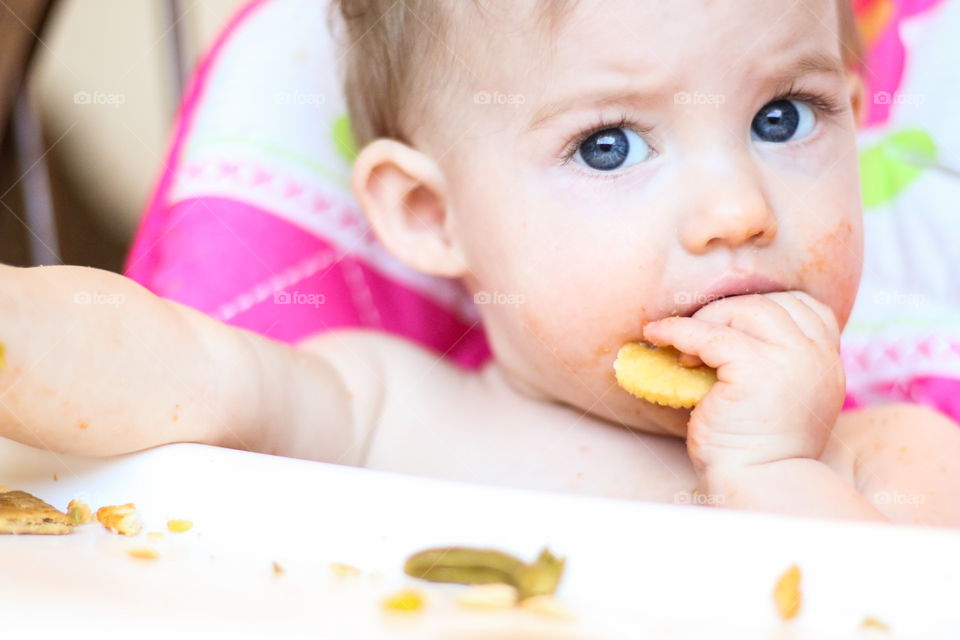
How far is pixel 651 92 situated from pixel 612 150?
6 centimetres

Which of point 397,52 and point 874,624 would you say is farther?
point 397,52

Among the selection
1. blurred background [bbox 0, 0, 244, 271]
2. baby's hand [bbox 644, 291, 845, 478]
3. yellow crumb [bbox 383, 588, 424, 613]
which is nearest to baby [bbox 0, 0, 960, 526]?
baby's hand [bbox 644, 291, 845, 478]

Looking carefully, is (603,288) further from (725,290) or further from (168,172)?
(168,172)

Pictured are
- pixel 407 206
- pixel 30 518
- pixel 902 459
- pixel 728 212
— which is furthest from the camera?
pixel 407 206

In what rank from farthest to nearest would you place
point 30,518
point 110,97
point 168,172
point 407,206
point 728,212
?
point 110,97
point 168,172
point 407,206
point 728,212
point 30,518

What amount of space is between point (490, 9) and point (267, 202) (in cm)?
37

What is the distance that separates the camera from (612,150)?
0.76 meters

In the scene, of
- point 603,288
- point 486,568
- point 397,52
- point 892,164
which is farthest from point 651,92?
point 892,164

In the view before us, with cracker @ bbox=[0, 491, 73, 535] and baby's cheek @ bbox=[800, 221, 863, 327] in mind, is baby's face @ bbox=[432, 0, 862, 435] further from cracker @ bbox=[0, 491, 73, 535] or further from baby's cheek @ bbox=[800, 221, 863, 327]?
cracker @ bbox=[0, 491, 73, 535]

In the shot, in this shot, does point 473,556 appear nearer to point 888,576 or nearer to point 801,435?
point 888,576

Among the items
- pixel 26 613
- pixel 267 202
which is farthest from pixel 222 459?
pixel 267 202

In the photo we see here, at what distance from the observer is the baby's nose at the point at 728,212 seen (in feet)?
2.26

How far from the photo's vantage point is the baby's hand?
2.29 feet

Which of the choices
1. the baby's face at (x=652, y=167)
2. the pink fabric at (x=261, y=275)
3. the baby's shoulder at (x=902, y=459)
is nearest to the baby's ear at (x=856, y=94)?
the baby's face at (x=652, y=167)
